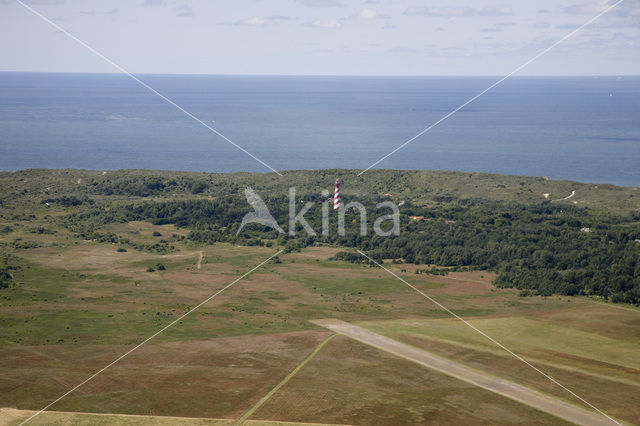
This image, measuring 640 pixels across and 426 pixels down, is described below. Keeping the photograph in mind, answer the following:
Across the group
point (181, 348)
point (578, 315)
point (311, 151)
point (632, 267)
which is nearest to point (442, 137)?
point (311, 151)

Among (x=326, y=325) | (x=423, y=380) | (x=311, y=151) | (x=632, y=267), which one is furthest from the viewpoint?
(x=311, y=151)

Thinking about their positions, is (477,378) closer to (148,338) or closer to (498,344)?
(498,344)

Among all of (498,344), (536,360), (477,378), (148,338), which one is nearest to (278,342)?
(148,338)

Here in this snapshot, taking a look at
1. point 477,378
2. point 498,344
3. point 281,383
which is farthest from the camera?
point 498,344

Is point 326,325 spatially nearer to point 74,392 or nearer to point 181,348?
point 181,348

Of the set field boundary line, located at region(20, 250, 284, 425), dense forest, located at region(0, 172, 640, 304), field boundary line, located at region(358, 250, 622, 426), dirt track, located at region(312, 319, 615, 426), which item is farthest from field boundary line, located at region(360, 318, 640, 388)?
dense forest, located at region(0, 172, 640, 304)

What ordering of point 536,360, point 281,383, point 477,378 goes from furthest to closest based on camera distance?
point 536,360
point 477,378
point 281,383
